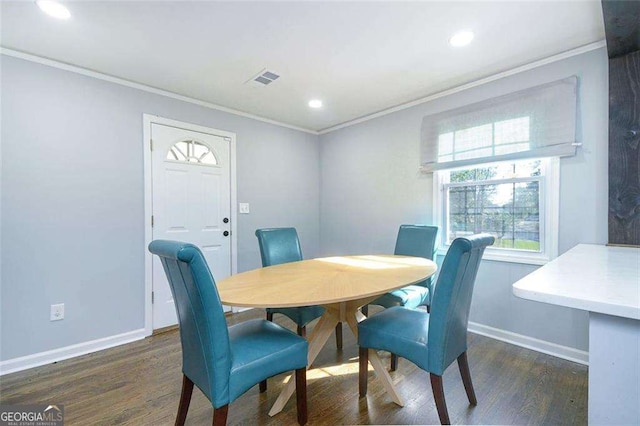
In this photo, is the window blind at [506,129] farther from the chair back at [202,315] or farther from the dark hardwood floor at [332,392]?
the chair back at [202,315]

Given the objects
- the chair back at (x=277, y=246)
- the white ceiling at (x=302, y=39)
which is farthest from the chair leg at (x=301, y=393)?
the white ceiling at (x=302, y=39)

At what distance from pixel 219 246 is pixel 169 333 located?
3.21ft

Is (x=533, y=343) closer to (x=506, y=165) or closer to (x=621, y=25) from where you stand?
(x=506, y=165)

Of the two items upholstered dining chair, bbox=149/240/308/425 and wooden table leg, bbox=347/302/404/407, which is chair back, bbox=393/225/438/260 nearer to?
wooden table leg, bbox=347/302/404/407

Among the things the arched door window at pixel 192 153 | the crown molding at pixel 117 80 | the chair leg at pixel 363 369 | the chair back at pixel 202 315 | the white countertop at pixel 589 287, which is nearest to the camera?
the white countertop at pixel 589 287

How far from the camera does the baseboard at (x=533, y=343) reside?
2.13 m

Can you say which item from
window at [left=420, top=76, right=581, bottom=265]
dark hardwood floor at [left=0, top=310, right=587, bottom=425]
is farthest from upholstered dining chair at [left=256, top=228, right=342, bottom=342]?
window at [left=420, top=76, right=581, bottom=265]

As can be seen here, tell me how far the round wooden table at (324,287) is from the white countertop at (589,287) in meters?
0.76

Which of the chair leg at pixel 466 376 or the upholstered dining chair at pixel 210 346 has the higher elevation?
the upholstered dining chair at pixel 210 346

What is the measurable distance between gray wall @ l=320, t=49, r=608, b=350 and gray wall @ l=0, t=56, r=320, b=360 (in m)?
2.05

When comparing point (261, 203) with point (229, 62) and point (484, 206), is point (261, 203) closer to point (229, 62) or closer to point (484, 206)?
point (229, 62)

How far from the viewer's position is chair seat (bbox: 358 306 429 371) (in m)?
1.48

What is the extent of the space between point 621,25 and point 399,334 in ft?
7.08

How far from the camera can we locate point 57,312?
2.29 metres
